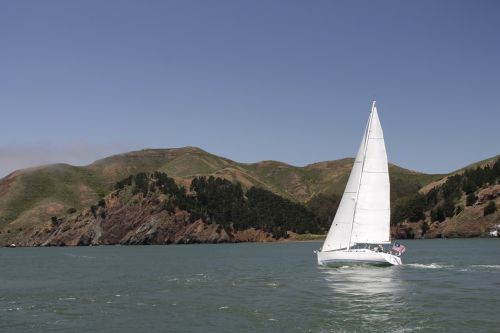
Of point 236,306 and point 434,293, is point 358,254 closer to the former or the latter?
point 434,293

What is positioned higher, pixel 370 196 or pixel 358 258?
pixel 370 196

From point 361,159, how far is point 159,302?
1167 inches

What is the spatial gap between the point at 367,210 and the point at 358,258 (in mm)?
5271

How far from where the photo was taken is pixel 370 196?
6481cm

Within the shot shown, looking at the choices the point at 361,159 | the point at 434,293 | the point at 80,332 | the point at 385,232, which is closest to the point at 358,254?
the point at 385,232

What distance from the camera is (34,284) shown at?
203 ft

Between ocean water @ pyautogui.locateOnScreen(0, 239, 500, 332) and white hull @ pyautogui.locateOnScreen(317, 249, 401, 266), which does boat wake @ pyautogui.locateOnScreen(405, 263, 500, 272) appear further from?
white hull @ pyautogui.locateOnScreen(317, 249, 401, 266)

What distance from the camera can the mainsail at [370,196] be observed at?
210ft

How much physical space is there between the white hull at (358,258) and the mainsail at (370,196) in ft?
5.19

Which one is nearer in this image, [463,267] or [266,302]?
[266,302]

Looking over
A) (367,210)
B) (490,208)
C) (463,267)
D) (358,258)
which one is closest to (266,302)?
(358,258)

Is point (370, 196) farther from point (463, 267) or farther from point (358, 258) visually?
point (463, 267)

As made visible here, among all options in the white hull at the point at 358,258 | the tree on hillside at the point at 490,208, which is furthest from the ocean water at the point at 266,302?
the tree on hillside at the point at 490,208

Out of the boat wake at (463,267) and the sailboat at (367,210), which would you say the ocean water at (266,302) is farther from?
the sailboat at (367,210)
